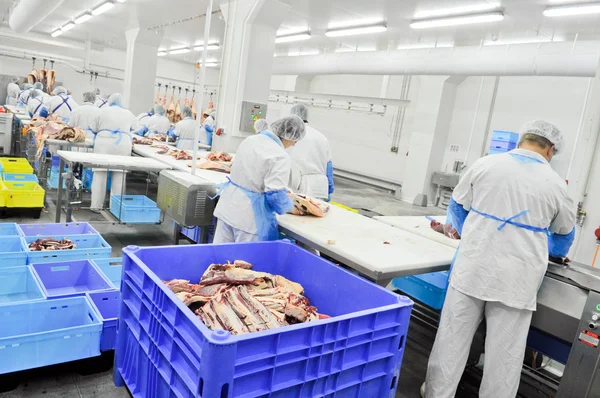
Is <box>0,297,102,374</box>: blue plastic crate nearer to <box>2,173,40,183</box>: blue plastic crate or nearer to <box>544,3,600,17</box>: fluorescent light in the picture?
<box>2,173,40,183</box>: blue plastic crate

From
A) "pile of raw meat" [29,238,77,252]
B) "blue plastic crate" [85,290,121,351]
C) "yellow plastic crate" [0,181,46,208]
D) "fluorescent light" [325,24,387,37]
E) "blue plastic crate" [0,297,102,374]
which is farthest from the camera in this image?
"fluorescent light" [325,24,387,37]

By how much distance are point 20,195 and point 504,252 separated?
18.8 feet

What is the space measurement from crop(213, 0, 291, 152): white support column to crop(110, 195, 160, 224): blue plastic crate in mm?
1752

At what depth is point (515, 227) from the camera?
237cm

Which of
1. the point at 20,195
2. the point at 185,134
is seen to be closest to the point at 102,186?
the point at 20,195

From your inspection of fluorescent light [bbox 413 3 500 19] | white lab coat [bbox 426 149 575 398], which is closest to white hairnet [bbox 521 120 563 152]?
white lab coat [bbox 426 149 575 398]

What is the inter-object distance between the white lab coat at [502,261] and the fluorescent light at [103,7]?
8.67 m

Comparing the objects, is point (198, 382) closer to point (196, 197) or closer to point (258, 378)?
point (258, 378)

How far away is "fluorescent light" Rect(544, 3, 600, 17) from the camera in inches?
228

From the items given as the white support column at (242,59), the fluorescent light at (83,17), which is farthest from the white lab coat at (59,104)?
the white support column at (242,59)

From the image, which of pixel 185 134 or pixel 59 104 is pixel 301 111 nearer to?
pixel 185 134

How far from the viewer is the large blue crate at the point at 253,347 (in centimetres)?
138

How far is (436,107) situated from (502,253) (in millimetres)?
9005

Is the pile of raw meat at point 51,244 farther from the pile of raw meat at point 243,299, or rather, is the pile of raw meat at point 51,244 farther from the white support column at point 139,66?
the white support column at point 139,66
